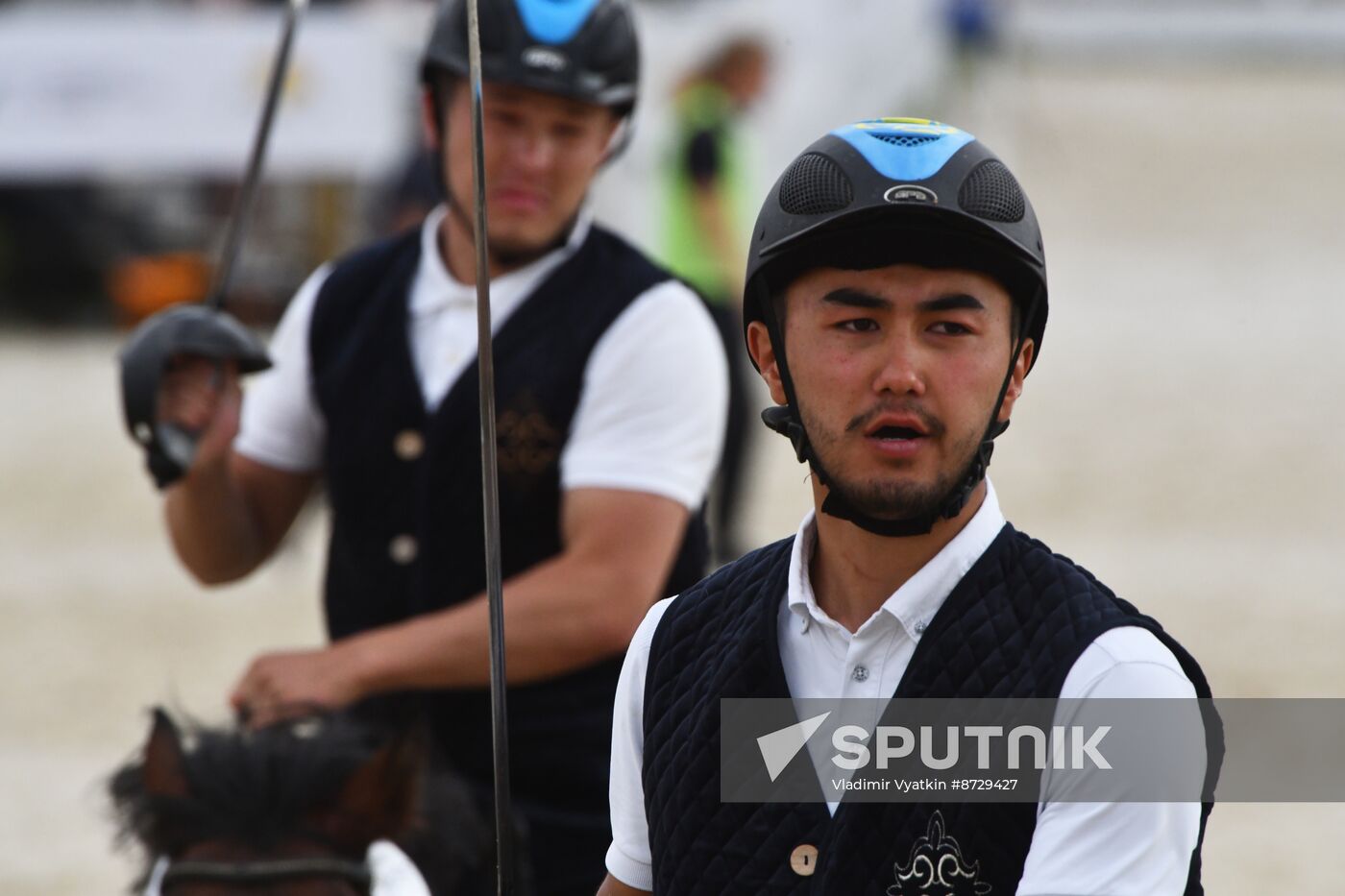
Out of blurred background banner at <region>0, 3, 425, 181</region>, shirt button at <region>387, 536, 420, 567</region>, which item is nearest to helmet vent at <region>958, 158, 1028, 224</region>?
shirt button at <region>387, 536, 420, 567</region>

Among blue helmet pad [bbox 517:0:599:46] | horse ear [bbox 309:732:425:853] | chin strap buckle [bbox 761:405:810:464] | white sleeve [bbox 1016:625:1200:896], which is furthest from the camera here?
blue helmet pad [bbox 517:0:599:46]

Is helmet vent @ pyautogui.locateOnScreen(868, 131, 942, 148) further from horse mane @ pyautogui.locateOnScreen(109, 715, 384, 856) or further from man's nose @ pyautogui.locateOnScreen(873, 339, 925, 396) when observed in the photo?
horse mane @ pyautogui.locateOnScreen(109, 715, 384, 856)

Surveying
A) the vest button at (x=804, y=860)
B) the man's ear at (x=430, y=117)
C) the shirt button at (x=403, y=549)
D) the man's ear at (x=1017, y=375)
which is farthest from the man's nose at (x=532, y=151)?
the vest button at (x=804, y=860)

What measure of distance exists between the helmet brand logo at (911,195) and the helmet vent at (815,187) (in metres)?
0.04

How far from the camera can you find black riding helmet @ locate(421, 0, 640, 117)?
9.98 feet

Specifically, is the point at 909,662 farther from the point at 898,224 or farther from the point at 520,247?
the point at 520,247

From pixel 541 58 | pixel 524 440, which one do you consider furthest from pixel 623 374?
pixel 541 58

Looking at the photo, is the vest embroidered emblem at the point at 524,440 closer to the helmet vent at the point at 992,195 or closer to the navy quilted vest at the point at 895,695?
the navy quilted vest at the point at 895,695

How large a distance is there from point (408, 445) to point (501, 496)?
19cm

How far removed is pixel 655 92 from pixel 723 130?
4805mm

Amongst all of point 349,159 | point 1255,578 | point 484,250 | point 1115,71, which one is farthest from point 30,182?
point 1115,71

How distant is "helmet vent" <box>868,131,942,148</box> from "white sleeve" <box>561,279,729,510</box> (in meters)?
1.20

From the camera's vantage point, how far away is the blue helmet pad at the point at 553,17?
120 inches

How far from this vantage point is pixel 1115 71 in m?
30.3
